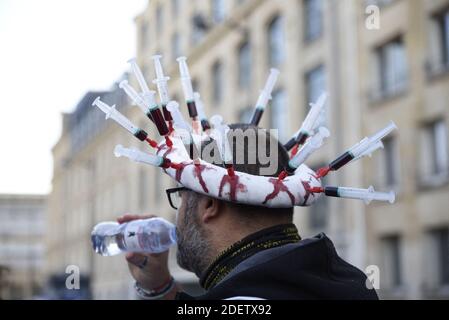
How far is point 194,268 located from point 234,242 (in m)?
0.23

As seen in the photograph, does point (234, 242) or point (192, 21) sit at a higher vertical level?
point (192, 21)

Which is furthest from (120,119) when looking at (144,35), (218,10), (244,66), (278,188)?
(144,35)

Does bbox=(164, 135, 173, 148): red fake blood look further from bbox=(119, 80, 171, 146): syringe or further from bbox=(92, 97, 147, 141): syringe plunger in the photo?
bbox=(92, 97, 147, 141): syringe plunger

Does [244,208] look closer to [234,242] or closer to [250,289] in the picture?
[234,242]

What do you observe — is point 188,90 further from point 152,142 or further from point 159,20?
point 159,20

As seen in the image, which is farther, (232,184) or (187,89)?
(187,89)

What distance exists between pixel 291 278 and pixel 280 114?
2096 centimetres

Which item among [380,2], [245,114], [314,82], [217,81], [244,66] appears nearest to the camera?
[380,2]

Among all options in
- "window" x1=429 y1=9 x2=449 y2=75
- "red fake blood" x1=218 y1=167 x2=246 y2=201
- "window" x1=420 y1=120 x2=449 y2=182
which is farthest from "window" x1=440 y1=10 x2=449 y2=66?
→ "red fake blood" x1=218 y1=167 x2=246 y2=201

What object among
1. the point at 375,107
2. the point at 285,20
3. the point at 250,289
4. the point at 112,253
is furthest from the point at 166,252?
the point at 285,20

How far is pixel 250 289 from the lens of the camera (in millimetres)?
2139

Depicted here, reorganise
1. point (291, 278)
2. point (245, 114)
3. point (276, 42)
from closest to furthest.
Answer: point (291, 278)
point (276, 42)
point (245, 114)

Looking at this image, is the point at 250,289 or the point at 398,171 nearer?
the point at 250,289

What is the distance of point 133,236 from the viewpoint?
3.32m
